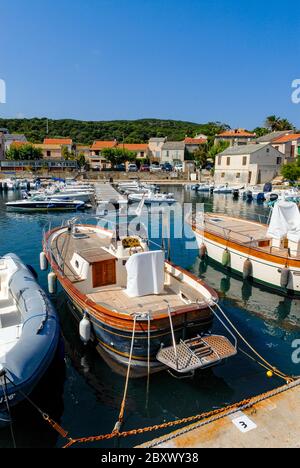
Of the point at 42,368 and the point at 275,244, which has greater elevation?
the point at 275,244

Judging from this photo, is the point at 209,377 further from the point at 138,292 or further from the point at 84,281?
the point at 84,281

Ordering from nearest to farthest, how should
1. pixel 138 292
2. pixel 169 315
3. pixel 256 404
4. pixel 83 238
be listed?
pixel 256 404 < pixel 169 315 < pixel 138 292 < pixel 83 238

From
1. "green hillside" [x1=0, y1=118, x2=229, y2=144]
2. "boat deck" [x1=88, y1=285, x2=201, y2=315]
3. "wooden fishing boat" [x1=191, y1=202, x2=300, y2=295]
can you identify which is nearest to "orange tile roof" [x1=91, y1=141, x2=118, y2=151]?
"green hillside" [x1=0, y1=118, x2=229, y2=144]

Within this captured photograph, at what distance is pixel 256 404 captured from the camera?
23.1 feet

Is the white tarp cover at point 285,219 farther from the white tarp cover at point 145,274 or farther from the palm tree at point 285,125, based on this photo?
the palm tree at point 285,125

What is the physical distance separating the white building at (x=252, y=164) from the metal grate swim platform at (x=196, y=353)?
193 feet

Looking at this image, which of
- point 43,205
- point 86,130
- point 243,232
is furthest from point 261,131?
point 86,130

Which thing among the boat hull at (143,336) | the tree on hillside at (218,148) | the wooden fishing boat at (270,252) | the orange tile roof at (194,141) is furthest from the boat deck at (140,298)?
the orange tile roof at (194,141)

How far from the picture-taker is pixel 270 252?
17.0 meters

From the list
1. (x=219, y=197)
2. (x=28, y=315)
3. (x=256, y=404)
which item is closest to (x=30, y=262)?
(x=28, y=315)

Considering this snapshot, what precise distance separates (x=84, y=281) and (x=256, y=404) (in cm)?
743

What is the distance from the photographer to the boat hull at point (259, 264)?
16.1 metres

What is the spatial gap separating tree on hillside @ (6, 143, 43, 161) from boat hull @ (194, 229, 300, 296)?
74.5 metres

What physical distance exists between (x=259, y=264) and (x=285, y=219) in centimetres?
271
